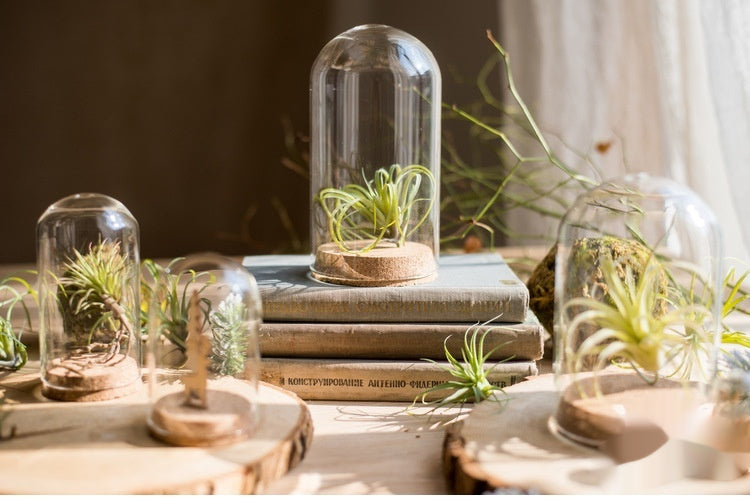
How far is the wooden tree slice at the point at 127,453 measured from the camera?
68cm

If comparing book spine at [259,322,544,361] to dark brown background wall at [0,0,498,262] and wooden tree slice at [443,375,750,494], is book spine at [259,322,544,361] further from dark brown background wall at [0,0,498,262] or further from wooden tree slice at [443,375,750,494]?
dark brown background wall at [0,0,498,262]

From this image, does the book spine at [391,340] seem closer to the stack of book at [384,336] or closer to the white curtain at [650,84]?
the stack of book at [384,336]

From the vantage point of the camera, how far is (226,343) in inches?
35.6

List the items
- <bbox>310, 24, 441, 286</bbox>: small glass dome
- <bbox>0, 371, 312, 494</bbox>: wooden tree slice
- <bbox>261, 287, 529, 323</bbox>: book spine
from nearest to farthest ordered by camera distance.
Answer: <bbox>0, 371, 312, 494</bbox>: wooden tree slice
<bbox>261, 287, 529, 323</bbox>: book spine
<bbox>310, 24, 441, 286</bbox>: small glass dome

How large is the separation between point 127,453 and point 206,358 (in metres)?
0.16

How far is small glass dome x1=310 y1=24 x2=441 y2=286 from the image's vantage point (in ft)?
3.46

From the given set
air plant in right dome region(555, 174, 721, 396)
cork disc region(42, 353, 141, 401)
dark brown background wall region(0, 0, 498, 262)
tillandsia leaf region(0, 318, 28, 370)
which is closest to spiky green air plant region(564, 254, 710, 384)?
air plant in right dome region(555, 174, 721, 396)

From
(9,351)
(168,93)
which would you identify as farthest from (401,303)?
(168,93)

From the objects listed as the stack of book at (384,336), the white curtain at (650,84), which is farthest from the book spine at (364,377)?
the white curtain at (650,84)

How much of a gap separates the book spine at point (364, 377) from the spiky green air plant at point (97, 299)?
0.18 metres

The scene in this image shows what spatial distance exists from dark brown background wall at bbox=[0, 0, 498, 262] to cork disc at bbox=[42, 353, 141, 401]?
1.26 m

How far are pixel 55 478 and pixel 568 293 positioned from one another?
1.69 ft

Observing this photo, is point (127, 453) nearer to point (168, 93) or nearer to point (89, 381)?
point (89, 381)

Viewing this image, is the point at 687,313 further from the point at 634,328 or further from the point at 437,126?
the point at 437,126
